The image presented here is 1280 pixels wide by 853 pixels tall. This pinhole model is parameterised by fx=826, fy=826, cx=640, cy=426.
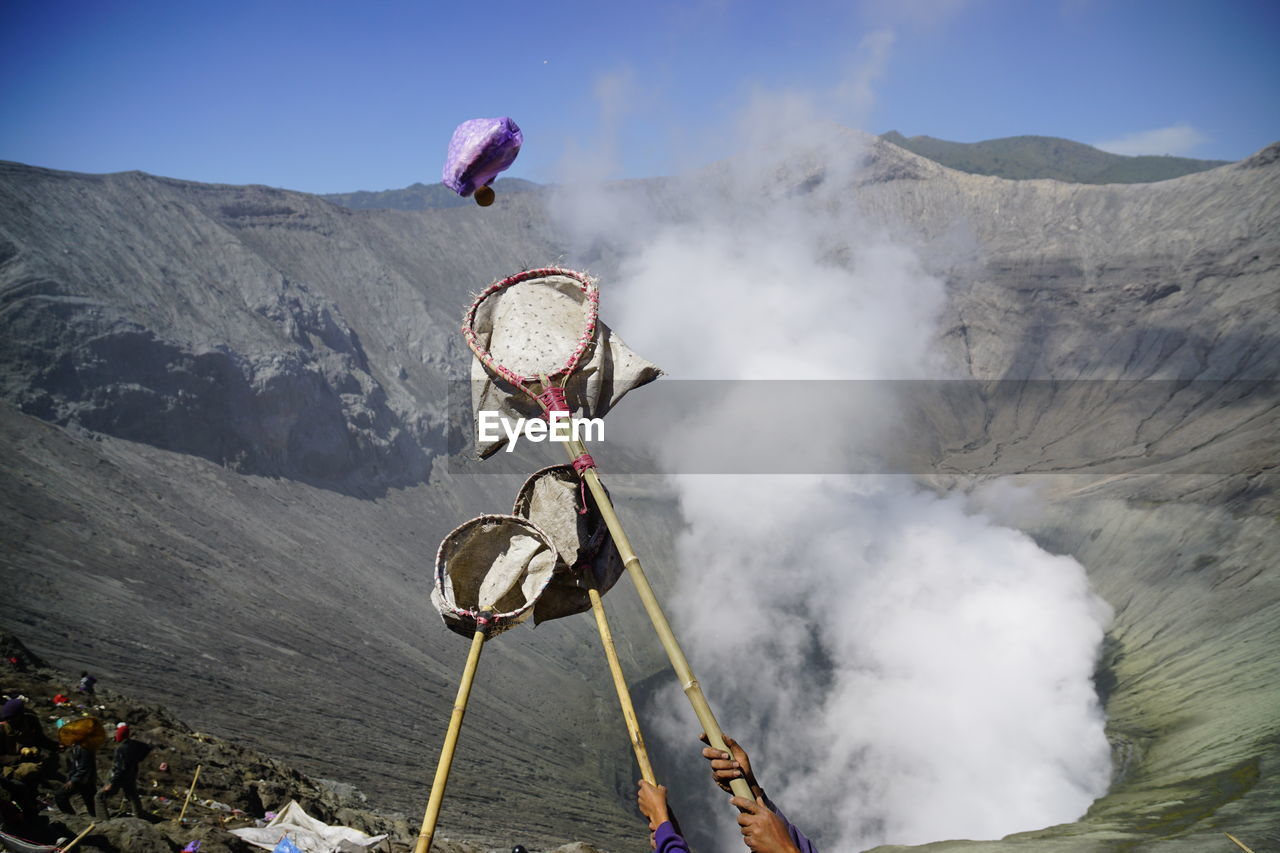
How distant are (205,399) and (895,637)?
53.0 metres

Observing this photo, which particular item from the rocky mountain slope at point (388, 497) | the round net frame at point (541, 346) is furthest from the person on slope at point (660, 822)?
the rocky mountain slope at point (388, 497)

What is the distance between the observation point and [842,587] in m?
72.4

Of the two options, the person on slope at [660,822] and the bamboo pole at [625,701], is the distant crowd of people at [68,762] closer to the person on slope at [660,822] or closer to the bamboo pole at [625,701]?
the bamboo pole at [625,701]

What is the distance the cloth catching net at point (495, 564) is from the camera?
5.41 meters

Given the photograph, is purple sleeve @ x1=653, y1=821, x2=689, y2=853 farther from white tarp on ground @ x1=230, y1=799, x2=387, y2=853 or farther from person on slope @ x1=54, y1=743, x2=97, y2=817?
person on slope @ x1=54, y1=743, x2=97, y2=817

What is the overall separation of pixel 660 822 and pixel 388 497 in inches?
2339

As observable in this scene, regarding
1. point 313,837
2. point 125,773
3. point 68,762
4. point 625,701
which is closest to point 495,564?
point 625,701

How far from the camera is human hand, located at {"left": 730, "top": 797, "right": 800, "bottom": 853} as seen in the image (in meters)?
3.43

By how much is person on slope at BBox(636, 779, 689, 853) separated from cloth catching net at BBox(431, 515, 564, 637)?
1.60 metres

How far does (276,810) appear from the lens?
1694 cm

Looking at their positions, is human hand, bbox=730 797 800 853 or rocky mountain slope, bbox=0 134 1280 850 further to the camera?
rocky mountain slope, bbox=0 134 1280 850

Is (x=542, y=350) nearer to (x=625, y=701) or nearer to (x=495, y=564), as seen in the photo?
(x=495, y=564)

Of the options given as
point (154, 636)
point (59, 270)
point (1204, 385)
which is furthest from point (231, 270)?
point (1204, 385)

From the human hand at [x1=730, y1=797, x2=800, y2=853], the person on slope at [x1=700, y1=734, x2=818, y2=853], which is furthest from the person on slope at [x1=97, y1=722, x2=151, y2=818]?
the human hand at [x1=730, y1=797, x2=800, y2=853]
